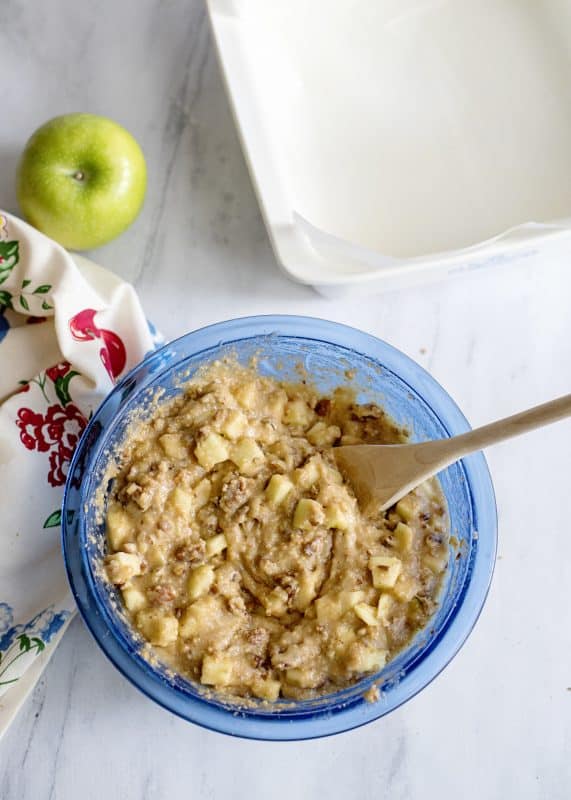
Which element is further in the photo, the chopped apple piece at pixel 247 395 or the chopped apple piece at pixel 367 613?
the chopped apple piece at pixel 247 395

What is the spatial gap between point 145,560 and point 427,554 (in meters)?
0.45

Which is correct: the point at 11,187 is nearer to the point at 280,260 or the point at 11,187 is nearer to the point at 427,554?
the point at 280,260

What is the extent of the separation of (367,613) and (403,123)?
0.98 metres

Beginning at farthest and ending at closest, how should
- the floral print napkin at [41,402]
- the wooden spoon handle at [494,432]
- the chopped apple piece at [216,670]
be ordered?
1. the floral print napkin at [41,402]
2. the chopped apple piece at [216,670]
3. the wooden spoon handle at [494,432]

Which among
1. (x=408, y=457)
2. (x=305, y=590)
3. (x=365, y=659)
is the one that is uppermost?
(x=408, y=457)

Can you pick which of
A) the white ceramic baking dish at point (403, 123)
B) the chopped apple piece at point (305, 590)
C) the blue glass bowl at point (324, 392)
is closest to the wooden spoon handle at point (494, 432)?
the blue glass bowl at point (324, 392)

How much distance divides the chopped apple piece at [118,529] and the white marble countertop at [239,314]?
0.26 m

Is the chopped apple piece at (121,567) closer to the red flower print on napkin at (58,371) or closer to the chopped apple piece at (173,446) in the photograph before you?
the chopped apple piece at (173,446)

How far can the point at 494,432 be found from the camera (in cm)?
117

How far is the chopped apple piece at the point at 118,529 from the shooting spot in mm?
1320

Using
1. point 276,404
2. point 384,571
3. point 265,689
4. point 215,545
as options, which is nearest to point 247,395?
point 276,404

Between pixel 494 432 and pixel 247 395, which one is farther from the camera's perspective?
pixel 247 395

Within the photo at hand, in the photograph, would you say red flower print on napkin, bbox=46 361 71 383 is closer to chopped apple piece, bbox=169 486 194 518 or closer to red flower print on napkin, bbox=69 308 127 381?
red flower print on napkin, bbox=69 308 127 381

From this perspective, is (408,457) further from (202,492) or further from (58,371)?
(58,371)
